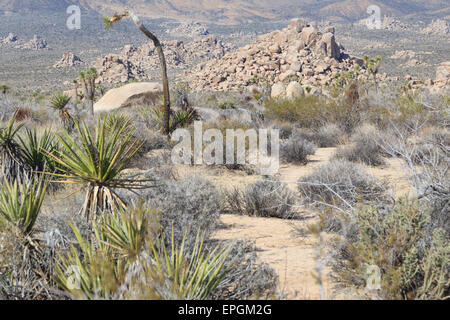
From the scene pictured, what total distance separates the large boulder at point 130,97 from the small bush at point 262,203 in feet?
43.8

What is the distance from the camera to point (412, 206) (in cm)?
380

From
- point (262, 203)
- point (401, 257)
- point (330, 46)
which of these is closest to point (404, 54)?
point (330, 46)

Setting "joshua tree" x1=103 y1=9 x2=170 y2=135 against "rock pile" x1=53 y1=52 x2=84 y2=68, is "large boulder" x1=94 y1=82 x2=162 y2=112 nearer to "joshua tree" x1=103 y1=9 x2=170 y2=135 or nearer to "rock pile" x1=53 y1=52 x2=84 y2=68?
"joshua tree" x1=103 y1=9 x2=170 y2=135

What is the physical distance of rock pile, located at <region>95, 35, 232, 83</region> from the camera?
7788 cm

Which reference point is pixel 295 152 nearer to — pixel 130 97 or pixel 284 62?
pixel 130 97

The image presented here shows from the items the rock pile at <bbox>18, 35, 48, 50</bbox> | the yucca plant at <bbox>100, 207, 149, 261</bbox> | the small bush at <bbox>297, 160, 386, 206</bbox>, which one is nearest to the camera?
the yucca plant at <bbox>100, 207, 149, 261</bbox>

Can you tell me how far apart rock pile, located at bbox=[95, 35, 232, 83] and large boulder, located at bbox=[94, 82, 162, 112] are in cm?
5517

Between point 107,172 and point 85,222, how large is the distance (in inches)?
23.0

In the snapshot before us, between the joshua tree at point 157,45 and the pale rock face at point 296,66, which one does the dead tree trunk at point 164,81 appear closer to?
the joshua tree at point 157,45

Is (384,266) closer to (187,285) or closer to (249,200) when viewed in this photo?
(187,285)

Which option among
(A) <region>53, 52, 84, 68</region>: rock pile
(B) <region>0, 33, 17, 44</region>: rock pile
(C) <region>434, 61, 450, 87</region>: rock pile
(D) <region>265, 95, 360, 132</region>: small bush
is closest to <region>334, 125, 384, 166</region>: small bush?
(D) <region>265, 95, 360, 132</region>: small bush

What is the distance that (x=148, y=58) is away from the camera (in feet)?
319

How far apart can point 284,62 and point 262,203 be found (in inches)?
2326

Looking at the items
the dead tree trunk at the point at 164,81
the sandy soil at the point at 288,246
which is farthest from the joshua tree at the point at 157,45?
the sandy soil at the point at 288,246
